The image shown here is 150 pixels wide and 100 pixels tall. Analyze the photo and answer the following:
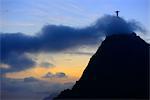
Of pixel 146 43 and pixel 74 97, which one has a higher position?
pixel 146 43

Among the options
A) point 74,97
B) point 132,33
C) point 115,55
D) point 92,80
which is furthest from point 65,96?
point 132,33

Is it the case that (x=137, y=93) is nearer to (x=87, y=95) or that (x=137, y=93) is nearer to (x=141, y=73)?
(x=141, y=73)

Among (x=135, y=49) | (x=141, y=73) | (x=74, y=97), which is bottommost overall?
(x=74, y=97)

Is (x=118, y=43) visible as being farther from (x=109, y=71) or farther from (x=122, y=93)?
(x=122, y=93)

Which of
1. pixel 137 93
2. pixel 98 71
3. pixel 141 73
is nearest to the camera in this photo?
pixel 137 93

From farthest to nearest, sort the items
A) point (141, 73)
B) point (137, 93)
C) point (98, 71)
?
point (98, 71) → point (141, 73) → point (137, 93)

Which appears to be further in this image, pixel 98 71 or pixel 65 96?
pixel 98 71

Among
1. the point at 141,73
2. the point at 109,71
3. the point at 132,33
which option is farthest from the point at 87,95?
the point at 132,33
